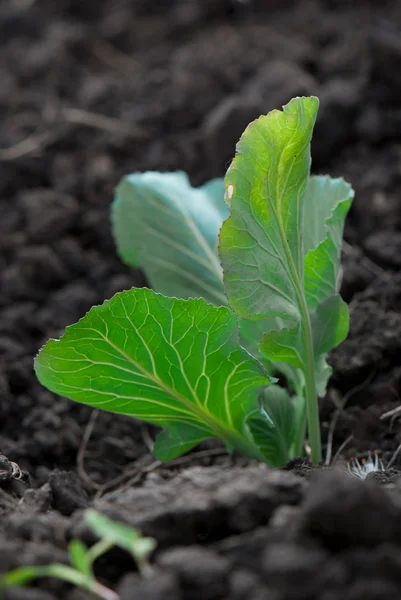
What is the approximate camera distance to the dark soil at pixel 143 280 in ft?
3.44

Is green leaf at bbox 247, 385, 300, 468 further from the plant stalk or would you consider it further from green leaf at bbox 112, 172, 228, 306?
green leaf at bbox 112, 172, 228, 306

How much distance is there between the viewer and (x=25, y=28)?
368 centimetres

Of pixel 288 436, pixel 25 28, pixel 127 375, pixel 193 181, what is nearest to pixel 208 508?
pixel 127 375

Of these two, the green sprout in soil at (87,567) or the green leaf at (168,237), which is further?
the green leaf at (168,237)

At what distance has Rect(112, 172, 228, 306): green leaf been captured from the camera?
206cm

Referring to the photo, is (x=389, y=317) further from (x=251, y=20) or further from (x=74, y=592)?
(x=251, y=20)

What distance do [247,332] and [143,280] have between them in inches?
31.6

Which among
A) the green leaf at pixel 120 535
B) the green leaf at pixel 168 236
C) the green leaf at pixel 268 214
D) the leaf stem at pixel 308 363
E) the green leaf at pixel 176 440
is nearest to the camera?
the green leaf at pixel 120 535

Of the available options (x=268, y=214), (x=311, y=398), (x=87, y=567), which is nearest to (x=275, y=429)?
(x=311, y=398)

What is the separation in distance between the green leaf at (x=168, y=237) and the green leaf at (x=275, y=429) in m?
0.33

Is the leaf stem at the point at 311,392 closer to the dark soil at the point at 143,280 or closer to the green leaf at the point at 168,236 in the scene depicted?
the dark soil at the point at 143,280

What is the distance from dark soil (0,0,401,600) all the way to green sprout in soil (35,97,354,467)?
15 cm

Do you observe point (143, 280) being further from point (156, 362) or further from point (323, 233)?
point (156, 362)

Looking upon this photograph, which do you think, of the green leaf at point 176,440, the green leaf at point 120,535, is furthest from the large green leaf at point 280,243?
the green leaf at point 120,535
